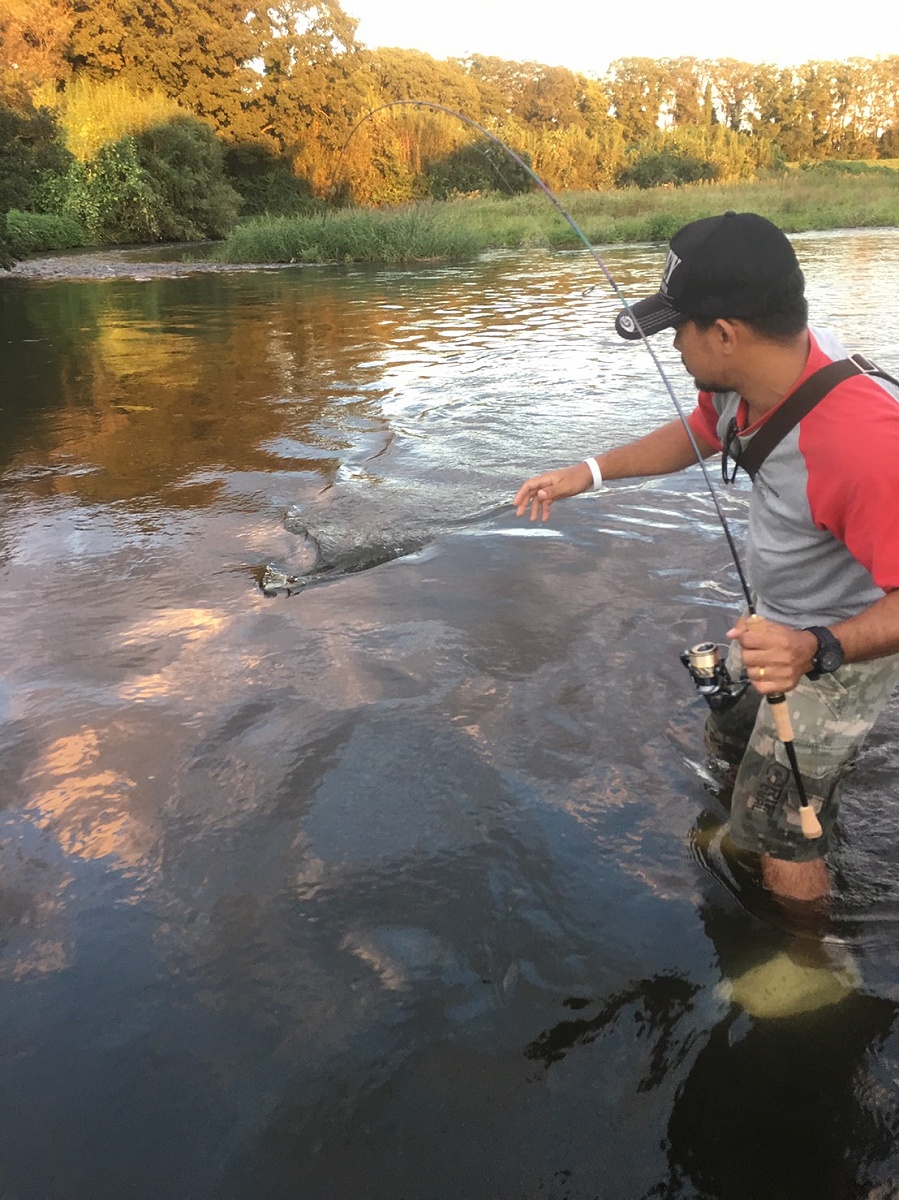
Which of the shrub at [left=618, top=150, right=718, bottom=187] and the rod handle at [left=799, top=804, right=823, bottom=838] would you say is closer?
the rod handle at [left=799, top=804, right=823, bottom=838]

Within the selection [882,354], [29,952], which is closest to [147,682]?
[29,952]

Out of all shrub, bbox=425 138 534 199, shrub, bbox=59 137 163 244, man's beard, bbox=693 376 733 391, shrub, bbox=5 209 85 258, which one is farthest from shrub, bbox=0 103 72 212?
man's beard, bbox=693 376 733 391

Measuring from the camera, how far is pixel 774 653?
6.66 feet

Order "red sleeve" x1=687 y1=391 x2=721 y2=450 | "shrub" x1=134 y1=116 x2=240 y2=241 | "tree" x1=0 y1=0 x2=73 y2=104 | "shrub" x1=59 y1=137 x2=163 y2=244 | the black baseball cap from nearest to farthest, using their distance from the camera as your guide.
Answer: the black baseball cap
"red sleeve" x1=687 y1=391 x2=721 y2=450
"shrub" x1=59 y1=137 x2=163 y2=244
"shrub" x1=134 y1=116 x2=240 y2=241
"tree" x1=0 y1=0 x2=73 y2=104

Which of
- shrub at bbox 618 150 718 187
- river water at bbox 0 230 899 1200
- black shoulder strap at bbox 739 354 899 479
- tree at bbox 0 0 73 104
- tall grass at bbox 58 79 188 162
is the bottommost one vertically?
river water at bbox 0 230 899 1200

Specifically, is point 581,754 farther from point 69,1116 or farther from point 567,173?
point 567,173

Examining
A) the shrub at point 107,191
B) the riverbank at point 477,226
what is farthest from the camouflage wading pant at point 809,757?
the shrub at point 107,191

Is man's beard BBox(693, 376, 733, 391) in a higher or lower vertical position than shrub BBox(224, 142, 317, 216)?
lower

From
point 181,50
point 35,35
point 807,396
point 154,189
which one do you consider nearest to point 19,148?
point 154,189

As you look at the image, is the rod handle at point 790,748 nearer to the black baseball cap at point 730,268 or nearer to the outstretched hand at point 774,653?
the outstretched hand at point 774,653

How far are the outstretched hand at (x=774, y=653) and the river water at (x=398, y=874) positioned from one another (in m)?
0.88

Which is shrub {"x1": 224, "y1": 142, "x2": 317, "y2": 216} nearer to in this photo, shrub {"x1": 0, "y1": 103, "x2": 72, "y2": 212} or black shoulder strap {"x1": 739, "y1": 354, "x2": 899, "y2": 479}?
shrub {"x1": 0, "y1": 103, "x2": 72, "y2": 212}

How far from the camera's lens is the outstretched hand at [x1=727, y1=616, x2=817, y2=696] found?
6.65 feet

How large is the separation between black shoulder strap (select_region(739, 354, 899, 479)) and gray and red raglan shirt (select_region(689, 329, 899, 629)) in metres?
0.02
